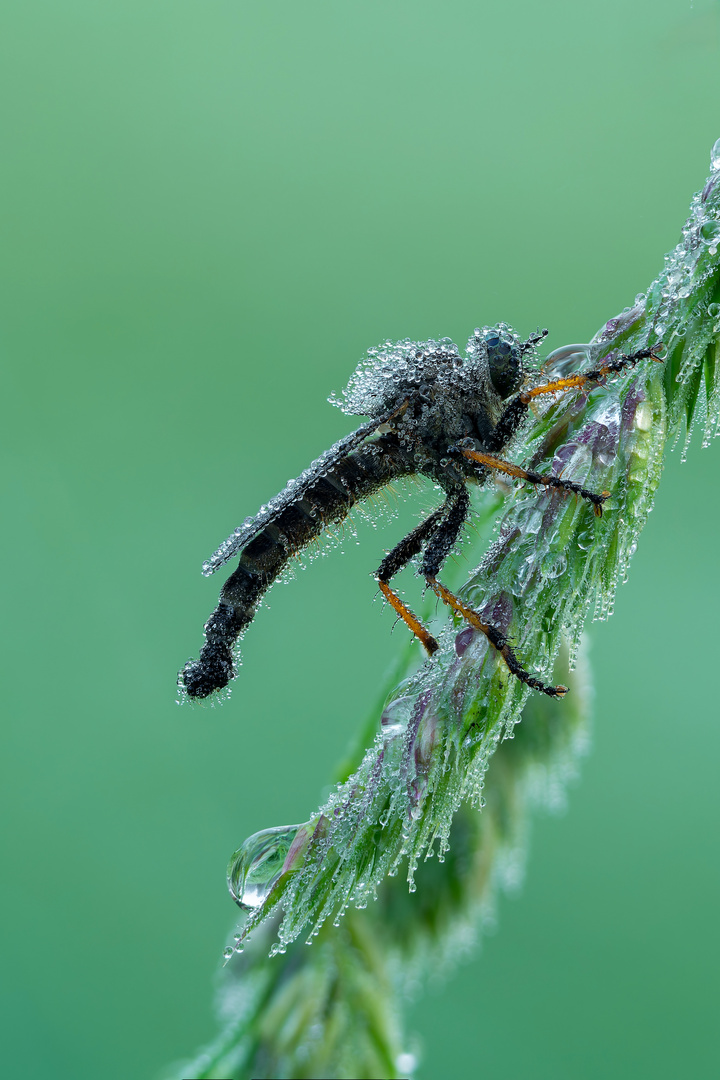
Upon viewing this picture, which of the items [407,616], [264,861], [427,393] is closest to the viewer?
[264,861]

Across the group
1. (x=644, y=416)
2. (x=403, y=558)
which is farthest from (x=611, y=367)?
(x=403, y=558)

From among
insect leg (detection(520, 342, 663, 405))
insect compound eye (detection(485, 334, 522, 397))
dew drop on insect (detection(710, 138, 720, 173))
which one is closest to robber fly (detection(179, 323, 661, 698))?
insect compound eye (detection(485, 334, 522, 397))

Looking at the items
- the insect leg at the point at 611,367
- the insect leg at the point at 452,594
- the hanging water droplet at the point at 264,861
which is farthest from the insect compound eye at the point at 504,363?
the hanging water droplet at the point at 264,861

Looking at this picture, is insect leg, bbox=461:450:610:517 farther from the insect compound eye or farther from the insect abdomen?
the insect abdomen

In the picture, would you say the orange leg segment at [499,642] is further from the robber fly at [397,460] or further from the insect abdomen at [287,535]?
the insect abdomen at [287,535]

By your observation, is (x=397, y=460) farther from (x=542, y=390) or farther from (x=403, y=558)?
(x=542, y=390)

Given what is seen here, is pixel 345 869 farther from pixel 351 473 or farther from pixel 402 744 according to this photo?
pixel 351 473

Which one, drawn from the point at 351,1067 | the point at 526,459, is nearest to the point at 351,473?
the point at 526,459
